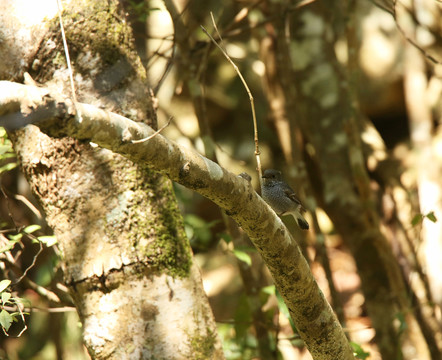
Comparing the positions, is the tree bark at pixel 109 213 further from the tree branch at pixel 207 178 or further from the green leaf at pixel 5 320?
the tree branch at pixel 207 178

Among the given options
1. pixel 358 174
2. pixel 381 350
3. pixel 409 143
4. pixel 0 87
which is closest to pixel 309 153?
pixel 358 174

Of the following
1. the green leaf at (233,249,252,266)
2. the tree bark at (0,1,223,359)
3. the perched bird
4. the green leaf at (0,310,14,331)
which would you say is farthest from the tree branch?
the perched bird

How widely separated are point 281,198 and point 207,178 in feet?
8.35

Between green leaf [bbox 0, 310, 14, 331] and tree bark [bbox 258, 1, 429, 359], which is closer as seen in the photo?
green leaf [bbox 0, 310, 14, 331]

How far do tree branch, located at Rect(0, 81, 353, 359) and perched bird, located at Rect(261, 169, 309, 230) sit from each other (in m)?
1.94

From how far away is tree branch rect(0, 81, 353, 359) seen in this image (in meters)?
1.44

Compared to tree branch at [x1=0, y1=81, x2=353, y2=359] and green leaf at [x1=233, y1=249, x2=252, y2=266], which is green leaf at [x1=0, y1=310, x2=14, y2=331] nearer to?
tree branch at [x1=0, y1=81, x2=353, y2=359]

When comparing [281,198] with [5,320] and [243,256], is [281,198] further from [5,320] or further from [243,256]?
[5,320]

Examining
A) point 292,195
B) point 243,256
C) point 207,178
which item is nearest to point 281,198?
point 292,195

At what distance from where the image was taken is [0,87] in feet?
4.69

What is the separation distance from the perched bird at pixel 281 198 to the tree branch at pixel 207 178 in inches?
76.5

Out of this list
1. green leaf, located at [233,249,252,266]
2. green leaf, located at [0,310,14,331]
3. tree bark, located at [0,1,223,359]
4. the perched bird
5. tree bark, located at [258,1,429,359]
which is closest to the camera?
green leaf, located at [0,310,14,331]

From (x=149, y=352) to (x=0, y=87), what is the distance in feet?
4.59

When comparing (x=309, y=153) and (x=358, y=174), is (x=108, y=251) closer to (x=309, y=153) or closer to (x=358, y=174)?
(x=358, y=174)
